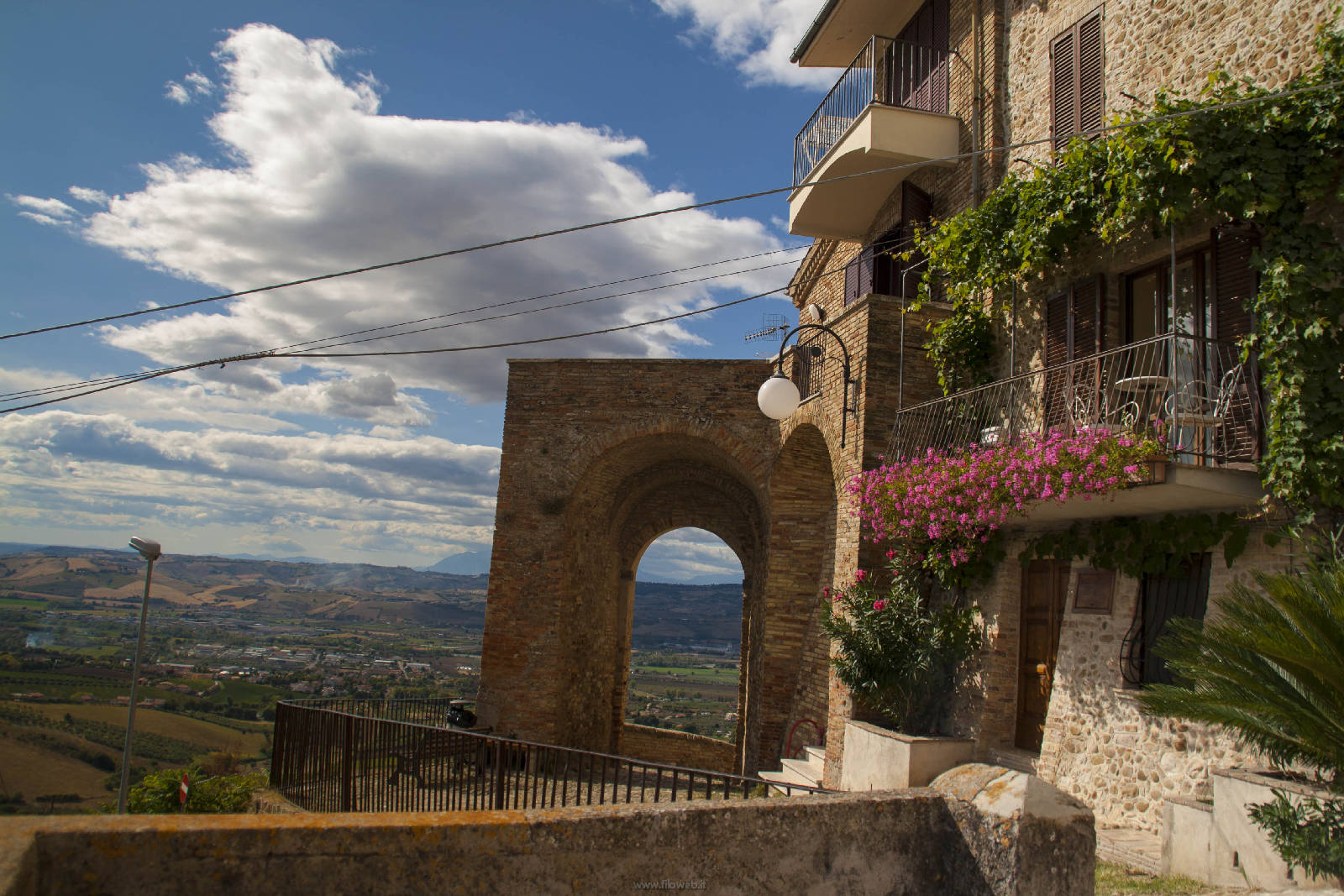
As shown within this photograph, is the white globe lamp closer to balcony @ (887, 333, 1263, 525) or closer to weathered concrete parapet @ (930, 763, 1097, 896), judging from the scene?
balcony @ (887, 333, 1263, 525)

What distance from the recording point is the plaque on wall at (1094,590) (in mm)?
7730

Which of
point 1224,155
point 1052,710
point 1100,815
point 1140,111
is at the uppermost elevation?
point 1140,111

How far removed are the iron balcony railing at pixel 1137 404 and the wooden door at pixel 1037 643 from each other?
1.50 m

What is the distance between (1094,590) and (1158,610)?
0.67m

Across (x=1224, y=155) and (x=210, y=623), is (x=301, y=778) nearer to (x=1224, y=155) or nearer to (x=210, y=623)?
(x=1224, y=155)

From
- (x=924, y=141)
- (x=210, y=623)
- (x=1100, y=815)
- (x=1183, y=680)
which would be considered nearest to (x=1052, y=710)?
(x=1100, y=815)

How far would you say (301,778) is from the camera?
9750 millimetres

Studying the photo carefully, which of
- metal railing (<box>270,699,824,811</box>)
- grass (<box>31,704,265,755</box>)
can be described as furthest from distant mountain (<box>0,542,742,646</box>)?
metal railing (<box>270,699,824,811</box>)

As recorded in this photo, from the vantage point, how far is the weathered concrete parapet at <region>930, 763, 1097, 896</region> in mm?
2967

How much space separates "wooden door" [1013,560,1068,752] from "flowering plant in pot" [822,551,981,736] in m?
0.52

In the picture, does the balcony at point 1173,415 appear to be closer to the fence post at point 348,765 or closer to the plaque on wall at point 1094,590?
the plaque on wall at point 1094,590

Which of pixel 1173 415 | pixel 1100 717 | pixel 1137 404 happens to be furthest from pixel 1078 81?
pixel 1100 717

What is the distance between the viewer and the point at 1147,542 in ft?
24.0

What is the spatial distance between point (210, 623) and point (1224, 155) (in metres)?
69.6
